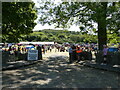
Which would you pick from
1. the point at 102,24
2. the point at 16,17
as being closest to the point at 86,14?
the point at 102,24

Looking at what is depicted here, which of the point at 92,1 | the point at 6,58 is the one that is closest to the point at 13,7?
the point at 6,58

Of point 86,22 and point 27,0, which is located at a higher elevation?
point 27,0

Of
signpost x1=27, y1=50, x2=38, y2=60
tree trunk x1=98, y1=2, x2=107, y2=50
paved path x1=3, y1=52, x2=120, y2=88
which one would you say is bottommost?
paved path x1=3, y1=52, x2=120, y2=88

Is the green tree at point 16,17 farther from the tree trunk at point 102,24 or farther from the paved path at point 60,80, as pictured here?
the tree trunk at point 102,24

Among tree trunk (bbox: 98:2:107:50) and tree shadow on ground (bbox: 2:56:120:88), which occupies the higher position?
tree trunk (bbox: 98:2:107:50)

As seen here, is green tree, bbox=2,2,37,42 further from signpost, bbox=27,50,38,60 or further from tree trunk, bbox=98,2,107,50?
tree trunk, bbox=98,2,107,50

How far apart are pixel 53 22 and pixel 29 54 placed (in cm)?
588

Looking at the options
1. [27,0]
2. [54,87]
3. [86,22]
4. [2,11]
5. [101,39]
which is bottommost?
[54,87]

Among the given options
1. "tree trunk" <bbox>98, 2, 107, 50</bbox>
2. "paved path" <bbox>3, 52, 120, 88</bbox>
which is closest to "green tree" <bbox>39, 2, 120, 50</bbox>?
"tree trunk" <bbox>98, 2, 107, 50</bbox>

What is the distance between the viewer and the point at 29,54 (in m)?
16.1

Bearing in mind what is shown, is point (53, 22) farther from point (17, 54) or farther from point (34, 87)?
point (34, 87)

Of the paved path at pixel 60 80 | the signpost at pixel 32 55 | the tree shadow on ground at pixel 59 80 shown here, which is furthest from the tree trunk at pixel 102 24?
the signpost at pixel 32 55

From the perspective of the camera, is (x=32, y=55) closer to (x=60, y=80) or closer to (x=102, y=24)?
(x=102, y=24)

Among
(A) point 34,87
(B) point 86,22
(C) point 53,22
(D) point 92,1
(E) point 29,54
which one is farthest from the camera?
(C) point 53,22
